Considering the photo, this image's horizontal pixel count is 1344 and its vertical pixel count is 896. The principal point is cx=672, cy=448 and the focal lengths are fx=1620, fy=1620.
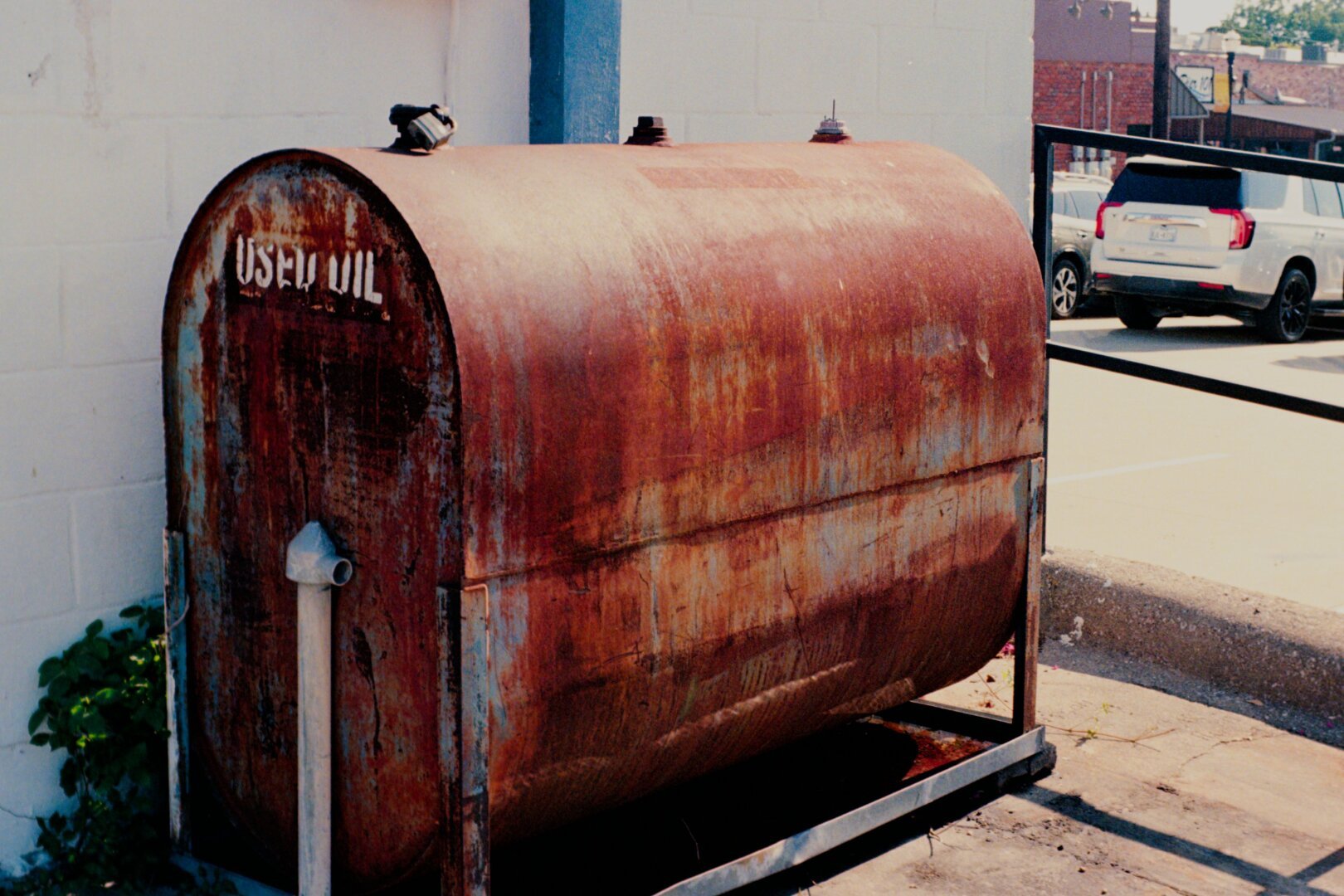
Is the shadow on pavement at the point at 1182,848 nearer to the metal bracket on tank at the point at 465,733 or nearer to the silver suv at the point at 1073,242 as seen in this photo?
the metal bracket on tank at the point at 465,733

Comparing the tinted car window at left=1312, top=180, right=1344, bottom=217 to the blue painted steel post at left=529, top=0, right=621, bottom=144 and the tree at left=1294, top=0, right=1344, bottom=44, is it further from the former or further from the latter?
the tree at left=1294, top=0, right=1344, bottom=44

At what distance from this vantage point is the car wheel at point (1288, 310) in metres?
15.0

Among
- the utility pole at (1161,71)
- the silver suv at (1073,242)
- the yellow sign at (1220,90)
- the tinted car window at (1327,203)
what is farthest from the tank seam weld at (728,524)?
the yellow sign at (1220,90)

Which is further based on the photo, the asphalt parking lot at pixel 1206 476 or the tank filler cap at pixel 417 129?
the asphalt parking lot at pixel 1206 476

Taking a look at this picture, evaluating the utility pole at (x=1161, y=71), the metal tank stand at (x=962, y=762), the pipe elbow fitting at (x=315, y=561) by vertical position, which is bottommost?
the metal tank stand at (x=962, y=762)

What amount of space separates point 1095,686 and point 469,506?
9.25ft

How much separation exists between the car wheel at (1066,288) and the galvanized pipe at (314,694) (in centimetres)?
1463

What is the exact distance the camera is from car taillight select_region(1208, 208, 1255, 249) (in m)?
14.6

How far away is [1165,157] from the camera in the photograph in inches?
187

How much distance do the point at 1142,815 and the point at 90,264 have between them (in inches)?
110

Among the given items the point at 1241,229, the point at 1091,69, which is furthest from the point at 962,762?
the point at 1091,69

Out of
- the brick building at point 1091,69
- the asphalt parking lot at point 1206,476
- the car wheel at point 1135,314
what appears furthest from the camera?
the brick building at point 1091,69

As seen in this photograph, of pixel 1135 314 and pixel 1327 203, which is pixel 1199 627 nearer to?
pixel 1135 314

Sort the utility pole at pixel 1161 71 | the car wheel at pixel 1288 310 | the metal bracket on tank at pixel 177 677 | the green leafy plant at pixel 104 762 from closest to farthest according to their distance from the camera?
the metal bracket on tank at pixel 177 677, the green leafy plant at pixel 104 762, the car wheel at pixel 1288 310, the utility pole at pixel 1161 71
